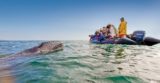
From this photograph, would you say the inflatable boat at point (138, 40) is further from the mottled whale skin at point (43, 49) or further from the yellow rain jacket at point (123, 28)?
the mottled whale skin at point (43, 49)

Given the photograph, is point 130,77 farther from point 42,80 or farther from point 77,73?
point 42,80

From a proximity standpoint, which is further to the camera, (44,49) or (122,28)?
(122,28)

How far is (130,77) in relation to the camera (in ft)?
17.9

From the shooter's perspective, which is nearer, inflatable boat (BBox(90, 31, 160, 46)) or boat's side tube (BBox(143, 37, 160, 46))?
boat's side tube (BBox(143, 37, 160, 46))

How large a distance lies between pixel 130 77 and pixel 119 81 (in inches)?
19.9

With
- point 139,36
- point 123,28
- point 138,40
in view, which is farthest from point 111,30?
point 138,40

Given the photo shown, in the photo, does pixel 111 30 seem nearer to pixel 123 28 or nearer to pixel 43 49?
pixel 123 28

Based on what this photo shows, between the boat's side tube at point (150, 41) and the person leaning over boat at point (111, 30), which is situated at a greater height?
the person leaning over boat at point (111, 30)

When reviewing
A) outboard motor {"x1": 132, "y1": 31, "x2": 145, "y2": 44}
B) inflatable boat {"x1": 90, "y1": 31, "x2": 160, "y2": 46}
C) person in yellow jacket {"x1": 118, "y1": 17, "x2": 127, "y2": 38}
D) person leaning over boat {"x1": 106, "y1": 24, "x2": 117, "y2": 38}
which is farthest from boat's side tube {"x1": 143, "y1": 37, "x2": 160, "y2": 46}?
person leaning over boat {"x1": 106, "y1": 24, "x2": 117, "y2": 38}

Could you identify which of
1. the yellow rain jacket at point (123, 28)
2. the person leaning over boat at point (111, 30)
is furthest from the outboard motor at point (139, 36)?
the person leaning over boat at point (111, 30)

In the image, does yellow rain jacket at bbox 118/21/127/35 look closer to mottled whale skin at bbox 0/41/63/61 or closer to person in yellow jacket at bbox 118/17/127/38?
person in yellow jacket at bbox 118/17/127/38

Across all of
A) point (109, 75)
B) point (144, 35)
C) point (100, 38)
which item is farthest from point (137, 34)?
point (109, 75)

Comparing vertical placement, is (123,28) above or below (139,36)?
above

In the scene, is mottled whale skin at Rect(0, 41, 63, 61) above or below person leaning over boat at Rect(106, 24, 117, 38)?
below
